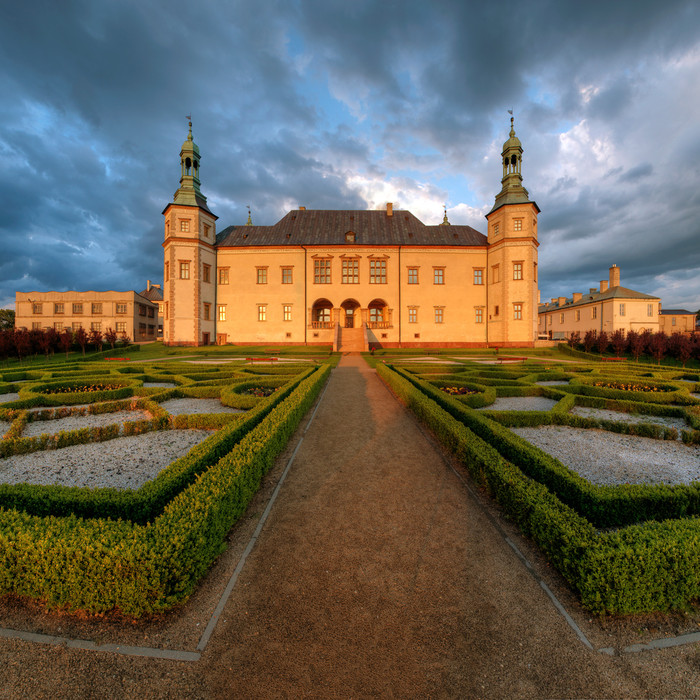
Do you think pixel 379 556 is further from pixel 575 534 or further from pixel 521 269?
pixel 521 269

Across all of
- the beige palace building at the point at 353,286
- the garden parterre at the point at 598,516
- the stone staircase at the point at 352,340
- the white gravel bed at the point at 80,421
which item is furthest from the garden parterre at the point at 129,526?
the beige palace building at the point at 353,286

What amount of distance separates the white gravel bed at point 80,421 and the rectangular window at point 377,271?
31095 millimetres

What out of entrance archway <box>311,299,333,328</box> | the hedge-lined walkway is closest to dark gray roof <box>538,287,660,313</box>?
entrance archway <box>311,299,333,328</box>

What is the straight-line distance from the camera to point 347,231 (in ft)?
128

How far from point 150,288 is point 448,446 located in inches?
3282

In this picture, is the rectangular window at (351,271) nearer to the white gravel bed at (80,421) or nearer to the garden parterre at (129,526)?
the white gravel bed at (80,421)

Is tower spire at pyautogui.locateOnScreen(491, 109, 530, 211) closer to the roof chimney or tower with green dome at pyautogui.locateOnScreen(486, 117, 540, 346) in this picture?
tower with green dome at pyautogui.locateOnScreen(486, 117, 540, 346)

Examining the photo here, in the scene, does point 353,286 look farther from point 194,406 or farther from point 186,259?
point 194,406

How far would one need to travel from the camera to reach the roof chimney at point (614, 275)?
1982 inches

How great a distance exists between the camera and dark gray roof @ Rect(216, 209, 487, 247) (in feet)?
127

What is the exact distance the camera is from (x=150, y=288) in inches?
2968

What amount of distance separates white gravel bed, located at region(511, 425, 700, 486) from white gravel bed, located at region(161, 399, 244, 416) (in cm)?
772

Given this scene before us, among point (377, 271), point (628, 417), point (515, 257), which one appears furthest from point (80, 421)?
point (515, 257)

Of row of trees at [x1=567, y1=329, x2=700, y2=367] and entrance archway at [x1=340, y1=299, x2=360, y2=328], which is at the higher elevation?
entrance archway at [x1=340, y1=299, x2=360, y2=328]
